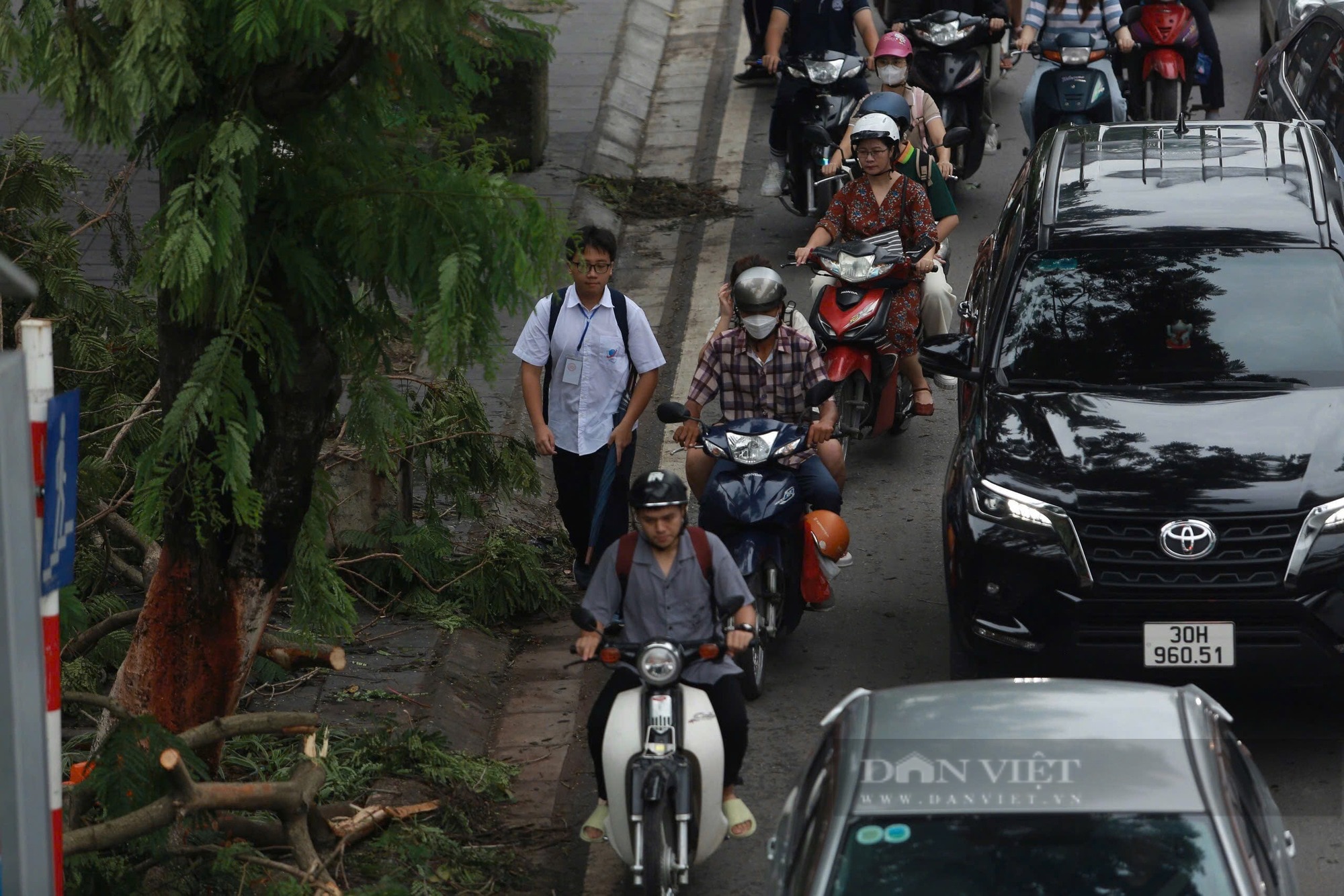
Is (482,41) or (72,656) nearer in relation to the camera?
(482,41)

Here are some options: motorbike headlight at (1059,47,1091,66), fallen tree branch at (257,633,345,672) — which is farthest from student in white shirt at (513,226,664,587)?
motorbike headlight at (1059,47,1091,66)

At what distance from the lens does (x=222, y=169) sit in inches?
212

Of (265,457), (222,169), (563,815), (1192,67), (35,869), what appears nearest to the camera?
(35,869)

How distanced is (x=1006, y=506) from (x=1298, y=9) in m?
8.92

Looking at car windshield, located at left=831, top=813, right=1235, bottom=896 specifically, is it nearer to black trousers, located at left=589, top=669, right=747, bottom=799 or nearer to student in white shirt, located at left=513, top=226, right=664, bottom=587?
black trousers, located at left=589, top=669, right=747, bottom=799

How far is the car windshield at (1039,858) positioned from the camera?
4.54m

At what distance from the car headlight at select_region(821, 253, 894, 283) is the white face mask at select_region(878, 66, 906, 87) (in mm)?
2954

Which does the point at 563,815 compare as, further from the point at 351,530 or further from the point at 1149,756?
the point at 1149,756

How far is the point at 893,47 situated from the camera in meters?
12.5

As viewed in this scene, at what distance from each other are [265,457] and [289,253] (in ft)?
2.56

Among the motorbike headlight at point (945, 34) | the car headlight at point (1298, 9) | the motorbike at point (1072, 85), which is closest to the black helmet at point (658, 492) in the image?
the motorbike at point (1072, 85)

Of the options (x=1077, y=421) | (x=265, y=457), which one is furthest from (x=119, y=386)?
(x=1077, y=421)

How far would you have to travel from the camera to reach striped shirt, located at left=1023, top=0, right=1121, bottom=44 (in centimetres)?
1367

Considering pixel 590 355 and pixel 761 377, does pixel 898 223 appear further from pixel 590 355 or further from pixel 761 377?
pixel 590 355
